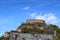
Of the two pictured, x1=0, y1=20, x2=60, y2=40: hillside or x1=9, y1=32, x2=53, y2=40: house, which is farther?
x1=0, y1=20, x2=60, y2=40: hillside

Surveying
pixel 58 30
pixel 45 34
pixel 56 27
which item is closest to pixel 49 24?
pixel 56 27

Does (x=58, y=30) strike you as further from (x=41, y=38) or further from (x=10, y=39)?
(x=10, y=39)

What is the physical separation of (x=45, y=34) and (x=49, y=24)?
1137 centimetres

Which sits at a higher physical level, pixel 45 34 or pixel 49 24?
pixel 49 24

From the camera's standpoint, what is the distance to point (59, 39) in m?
55.7

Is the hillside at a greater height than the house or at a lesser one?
greater

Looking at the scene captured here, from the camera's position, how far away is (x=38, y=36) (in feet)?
178

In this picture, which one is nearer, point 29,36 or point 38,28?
point 29,36

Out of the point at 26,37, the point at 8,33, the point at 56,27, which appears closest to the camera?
the point at 26,37

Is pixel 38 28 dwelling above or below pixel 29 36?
above

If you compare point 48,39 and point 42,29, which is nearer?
point 48,39

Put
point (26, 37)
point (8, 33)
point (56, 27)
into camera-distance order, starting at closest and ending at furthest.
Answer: point (26, 37)
point (8, 33)
point (56, 27)

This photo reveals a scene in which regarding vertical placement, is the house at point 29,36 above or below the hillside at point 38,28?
below

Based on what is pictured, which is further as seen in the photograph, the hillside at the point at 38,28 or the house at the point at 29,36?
the hillside at the point at 38,28
